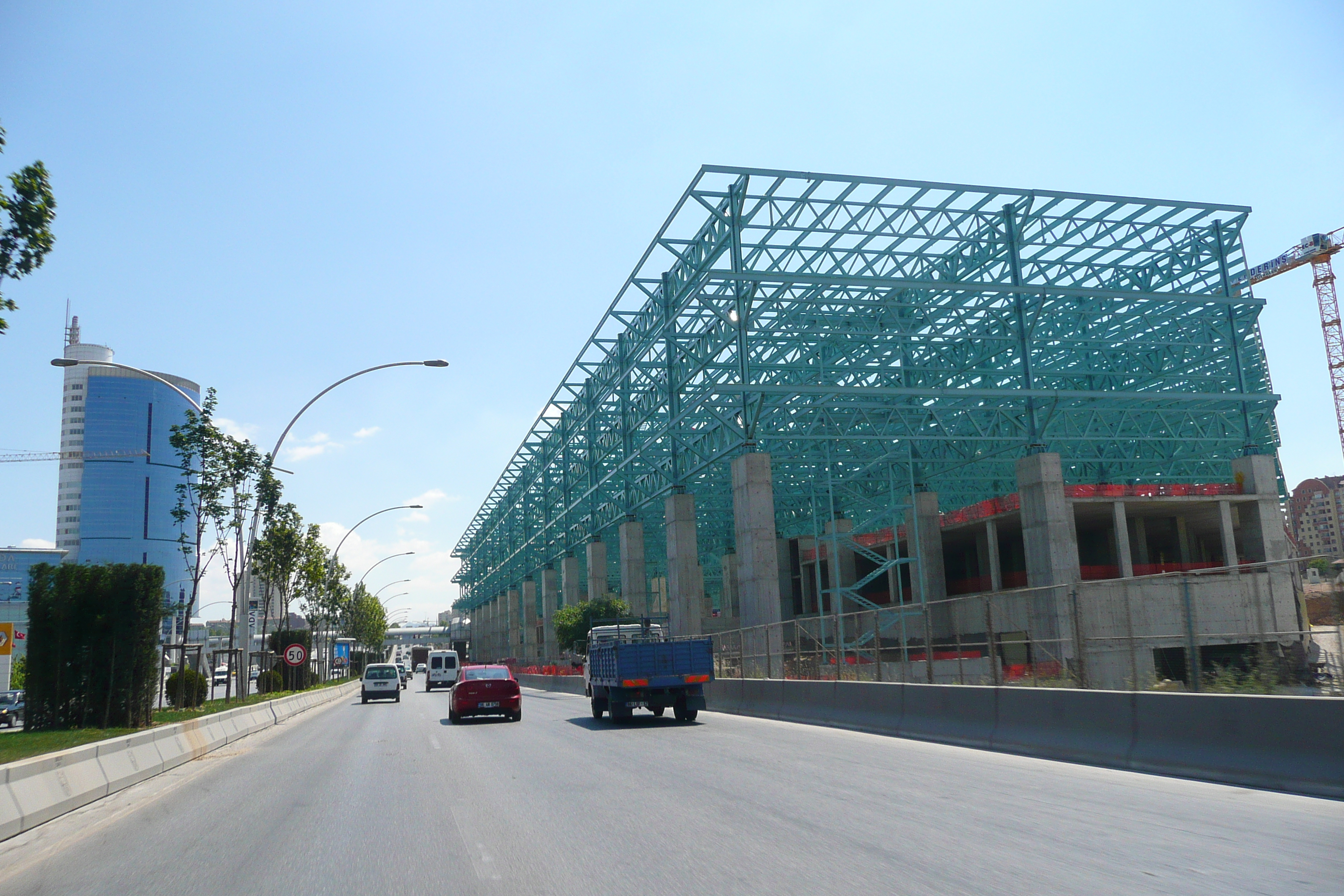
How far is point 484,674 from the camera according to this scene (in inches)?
1075

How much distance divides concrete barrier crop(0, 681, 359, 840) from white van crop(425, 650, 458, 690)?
39.8 m

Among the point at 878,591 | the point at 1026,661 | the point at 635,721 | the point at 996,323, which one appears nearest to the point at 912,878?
the point at 1026,661

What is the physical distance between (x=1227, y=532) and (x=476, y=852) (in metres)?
46.0

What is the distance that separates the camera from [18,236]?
11.2 m

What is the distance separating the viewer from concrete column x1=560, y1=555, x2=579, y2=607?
214 feet

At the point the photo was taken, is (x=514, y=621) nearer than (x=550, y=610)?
No

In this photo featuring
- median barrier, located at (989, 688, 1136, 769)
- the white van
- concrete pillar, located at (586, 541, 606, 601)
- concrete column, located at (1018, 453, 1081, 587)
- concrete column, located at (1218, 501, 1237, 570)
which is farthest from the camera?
the white van

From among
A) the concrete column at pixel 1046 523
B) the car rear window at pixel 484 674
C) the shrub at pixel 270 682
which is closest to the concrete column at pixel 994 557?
the concrete column at pixel 1046 523

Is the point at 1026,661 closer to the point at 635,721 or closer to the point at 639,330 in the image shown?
the point at 635,721

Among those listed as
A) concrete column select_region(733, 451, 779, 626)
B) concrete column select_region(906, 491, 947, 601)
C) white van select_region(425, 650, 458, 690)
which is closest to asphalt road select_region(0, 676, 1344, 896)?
concrete column select_region(733, 451, 779, 626)

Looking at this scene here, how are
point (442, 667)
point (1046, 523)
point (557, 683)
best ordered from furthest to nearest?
1. point (442, 667)
2. point (557, 683)
3. point (1046, 523)

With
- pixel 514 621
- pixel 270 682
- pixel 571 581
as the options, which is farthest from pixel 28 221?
pixel 514 621

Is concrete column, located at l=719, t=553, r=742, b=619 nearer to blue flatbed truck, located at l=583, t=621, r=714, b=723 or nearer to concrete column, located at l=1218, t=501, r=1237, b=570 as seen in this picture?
concrete column, located at l=1218, t=501, r=1237, b=570

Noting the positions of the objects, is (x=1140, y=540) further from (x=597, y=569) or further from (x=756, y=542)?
(x=597, y=569)
